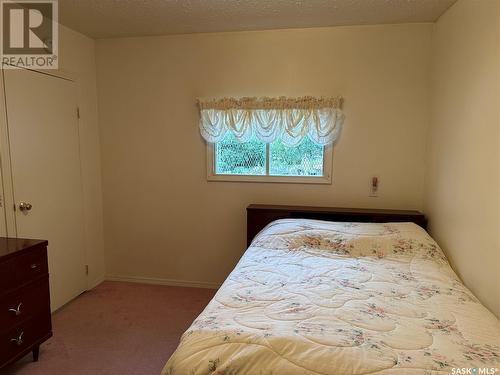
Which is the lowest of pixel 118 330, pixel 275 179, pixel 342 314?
pixel 118 330

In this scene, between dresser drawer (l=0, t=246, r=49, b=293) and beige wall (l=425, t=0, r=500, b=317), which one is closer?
beige wall (l=425, t=0, r=500, b=317)

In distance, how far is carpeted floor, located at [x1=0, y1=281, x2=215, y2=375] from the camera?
86.5 inches

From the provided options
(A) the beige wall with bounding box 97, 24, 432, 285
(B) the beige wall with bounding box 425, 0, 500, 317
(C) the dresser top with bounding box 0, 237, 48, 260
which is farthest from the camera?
(A) the beige wall with bounding box 97, 24, 432, 285

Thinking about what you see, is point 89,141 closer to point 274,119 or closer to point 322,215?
point 274,119

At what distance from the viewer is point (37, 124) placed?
263cm

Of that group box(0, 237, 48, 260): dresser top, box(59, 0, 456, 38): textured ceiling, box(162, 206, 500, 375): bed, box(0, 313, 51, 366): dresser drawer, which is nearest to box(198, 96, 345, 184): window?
box(59, 0, 456, 38): textured ceiling

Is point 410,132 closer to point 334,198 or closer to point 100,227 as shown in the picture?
point 334,198

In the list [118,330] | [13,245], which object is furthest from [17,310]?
[118,330]

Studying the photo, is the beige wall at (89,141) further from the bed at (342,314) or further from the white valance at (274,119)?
the bed at (342,314)

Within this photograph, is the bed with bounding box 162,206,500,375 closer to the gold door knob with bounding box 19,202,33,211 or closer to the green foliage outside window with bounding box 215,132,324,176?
the green foliage outside window with bounding box 215,132,324,176

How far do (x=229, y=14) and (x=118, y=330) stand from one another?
2.56m

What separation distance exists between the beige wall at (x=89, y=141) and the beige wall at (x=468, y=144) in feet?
9.89

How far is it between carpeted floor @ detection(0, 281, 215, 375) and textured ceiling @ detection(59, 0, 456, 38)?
2387mm

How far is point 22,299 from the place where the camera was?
203cm
